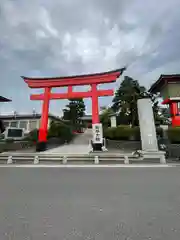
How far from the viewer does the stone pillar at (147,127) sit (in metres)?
12.6

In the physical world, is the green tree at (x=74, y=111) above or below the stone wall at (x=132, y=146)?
above

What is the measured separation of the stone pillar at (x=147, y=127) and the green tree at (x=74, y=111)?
26.3m

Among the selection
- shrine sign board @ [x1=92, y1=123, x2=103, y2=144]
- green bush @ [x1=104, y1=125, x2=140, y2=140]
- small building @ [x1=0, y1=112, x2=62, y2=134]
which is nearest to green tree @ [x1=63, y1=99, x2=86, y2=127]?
small building @ [x1=0, y1=112, x2=62, y2=134]

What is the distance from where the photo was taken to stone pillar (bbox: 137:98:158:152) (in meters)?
12.6

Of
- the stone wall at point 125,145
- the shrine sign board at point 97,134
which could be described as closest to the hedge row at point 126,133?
the stone wall at point 125,145

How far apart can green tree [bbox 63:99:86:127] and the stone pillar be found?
26.3 m

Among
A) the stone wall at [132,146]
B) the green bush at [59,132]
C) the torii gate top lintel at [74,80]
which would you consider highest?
the torii gate top lintel at [74,80]

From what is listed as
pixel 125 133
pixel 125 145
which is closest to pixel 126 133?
pixel 125 133

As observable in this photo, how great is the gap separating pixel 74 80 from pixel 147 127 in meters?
8.78

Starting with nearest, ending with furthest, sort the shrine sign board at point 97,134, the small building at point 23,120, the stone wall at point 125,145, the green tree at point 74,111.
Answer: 1. the shrine sign board at point 97,134
2. the stone wall at point 125,145
3. the small building at point 23,120
4. the green tree at point 74,111

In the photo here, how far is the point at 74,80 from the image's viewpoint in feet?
59.8

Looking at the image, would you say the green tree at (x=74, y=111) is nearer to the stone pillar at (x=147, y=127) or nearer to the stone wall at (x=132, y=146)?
the stone wall at (x=132, y=146)
